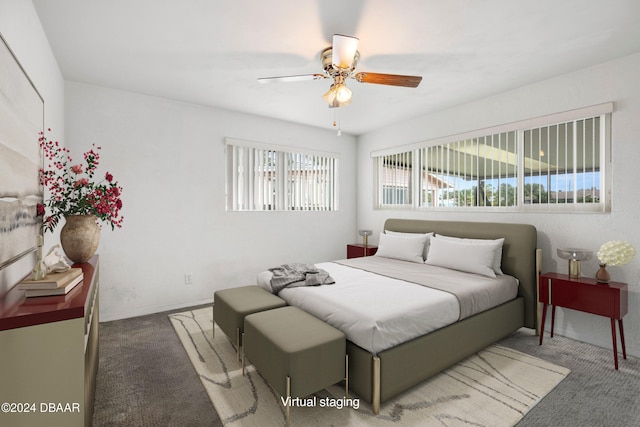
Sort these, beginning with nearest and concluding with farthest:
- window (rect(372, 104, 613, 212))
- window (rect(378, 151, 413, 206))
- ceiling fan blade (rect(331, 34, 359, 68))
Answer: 1. ceiling fan blade (rect(331, 34, 359, 68))
2. window (rect(372, 104, 613, 212))
3. window (rect(378, 151, 413, 206))

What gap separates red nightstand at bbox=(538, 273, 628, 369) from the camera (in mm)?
2422

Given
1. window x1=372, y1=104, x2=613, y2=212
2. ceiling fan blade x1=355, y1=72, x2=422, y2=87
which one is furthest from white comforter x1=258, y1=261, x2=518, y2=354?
ceiling fan blade x1=355, y1=72, x2=422, y2=87

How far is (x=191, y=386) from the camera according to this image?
216cm

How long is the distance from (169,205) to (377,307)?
9.61ft

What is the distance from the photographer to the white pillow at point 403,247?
383cm

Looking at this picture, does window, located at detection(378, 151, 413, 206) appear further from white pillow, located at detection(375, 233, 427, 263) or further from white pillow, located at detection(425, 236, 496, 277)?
white pillow, located at detection(425, 236, 496, 277)

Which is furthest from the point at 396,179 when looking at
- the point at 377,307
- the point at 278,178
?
the point at 377,307

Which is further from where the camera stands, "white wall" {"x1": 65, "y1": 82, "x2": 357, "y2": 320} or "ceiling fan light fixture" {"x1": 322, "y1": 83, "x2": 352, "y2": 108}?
"white wall" {"x1": 65, "y1": 82, "x2": 357, "y2": 320}

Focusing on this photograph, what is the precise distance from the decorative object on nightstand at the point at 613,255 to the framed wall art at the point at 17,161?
409cm

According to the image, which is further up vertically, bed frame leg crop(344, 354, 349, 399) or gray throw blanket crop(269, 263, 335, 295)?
gray throw blanket crop(269, 263, 335, 295)

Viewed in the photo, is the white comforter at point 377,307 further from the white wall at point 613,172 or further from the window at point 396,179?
the window at point 396,179

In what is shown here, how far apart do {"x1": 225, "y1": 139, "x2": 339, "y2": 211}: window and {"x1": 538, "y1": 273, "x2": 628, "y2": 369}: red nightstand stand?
329 cm

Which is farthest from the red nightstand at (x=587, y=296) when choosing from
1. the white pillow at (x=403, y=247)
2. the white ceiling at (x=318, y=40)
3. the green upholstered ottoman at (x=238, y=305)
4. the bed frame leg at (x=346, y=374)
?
the green upholstered ottoman at (x=238, y=305)

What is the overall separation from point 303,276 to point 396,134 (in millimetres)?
3005
